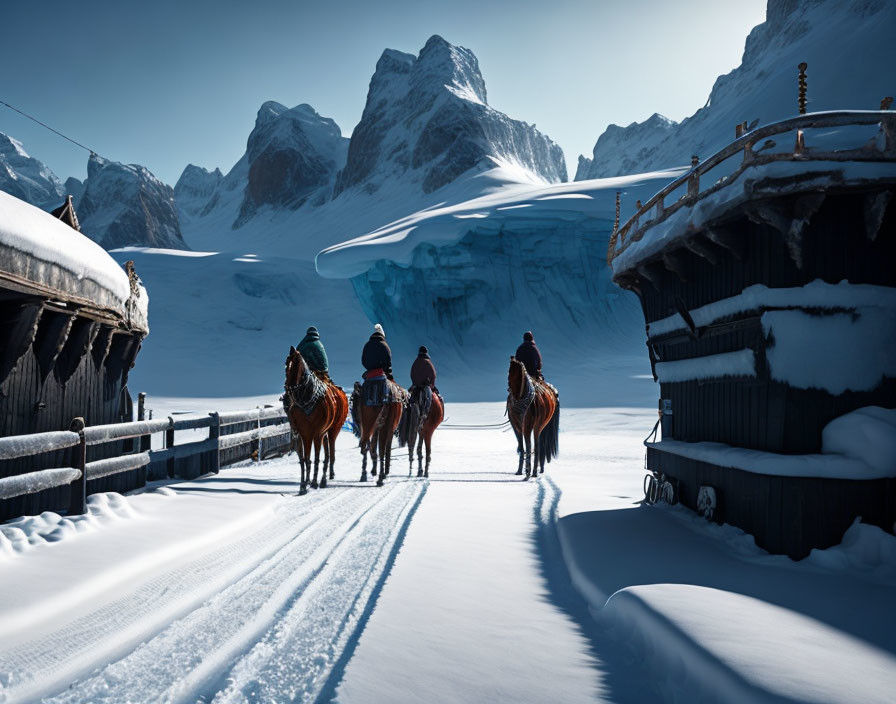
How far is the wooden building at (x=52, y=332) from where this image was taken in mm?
4969

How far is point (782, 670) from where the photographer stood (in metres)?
2.64

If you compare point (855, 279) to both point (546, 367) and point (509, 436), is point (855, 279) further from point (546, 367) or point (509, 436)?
point (546, 367)

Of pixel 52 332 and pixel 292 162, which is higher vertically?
pixel 292 162

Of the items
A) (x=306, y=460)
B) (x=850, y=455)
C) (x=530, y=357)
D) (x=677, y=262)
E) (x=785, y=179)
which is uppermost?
(x=785, y=179)

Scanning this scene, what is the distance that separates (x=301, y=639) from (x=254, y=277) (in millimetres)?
58526

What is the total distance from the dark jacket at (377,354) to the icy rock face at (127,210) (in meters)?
94.9

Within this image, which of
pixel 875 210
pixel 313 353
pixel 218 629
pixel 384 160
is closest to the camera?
pixel 218 629

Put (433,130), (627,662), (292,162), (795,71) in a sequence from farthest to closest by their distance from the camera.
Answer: (292,162)
(433,130)
(795,71)
(627,662)

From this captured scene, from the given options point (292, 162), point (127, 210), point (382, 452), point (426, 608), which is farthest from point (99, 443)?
point (292, 162)

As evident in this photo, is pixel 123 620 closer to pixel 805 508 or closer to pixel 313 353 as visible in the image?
pixel 805 508

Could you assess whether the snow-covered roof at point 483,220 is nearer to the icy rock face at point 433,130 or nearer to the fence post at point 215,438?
the fence post at point 215,438

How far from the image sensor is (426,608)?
3.88 meters

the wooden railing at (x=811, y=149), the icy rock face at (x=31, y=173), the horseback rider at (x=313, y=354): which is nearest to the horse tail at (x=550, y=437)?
the horseback rider at (x=313, y=354)

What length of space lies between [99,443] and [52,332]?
2.11 meters
